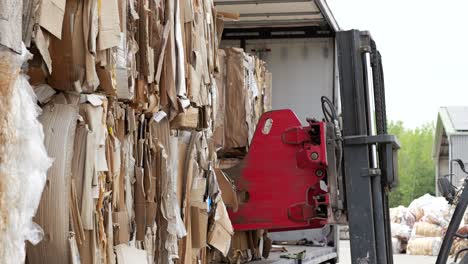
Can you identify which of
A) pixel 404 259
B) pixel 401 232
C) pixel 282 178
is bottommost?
pixel 404 259

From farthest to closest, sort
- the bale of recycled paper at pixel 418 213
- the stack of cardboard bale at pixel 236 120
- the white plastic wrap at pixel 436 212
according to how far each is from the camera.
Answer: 1. the bale of recycled paper at pixel 418 213
2. the white plastic wrap at pixel 436 212
3. the stack of cardboard bale at pixel 236 120

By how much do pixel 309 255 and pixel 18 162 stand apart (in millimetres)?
5584

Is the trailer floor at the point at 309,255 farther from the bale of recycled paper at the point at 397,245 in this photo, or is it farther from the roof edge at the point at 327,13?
the bale of recycled paper at the point at 397,245

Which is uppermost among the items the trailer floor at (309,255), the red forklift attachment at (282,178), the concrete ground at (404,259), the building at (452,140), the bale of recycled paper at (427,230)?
the building at (452,140)

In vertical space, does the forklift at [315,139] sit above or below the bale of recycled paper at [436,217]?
above

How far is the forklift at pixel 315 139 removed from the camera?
5.14 meters

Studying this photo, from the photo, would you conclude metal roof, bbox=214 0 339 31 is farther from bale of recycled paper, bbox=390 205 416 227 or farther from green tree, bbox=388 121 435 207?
green tree, bbox=388 121 435 207

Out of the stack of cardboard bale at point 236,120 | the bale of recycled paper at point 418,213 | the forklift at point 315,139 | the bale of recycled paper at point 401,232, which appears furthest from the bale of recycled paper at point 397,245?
the stack of cardboard bale at point 236,120

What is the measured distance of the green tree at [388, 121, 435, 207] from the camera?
50.5m

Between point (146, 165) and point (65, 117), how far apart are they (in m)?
1.14

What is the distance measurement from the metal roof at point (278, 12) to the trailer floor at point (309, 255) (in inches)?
89.3

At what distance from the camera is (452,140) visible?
23.4 metres

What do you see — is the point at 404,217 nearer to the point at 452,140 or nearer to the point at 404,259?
the point at 452,140

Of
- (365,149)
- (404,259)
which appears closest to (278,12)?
(365,149)
